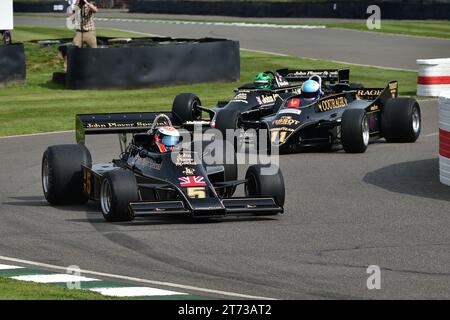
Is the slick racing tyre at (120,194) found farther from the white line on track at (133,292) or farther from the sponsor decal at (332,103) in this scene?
the sponsor decal at (332,103)

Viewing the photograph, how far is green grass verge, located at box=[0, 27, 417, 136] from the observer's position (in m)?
25.4

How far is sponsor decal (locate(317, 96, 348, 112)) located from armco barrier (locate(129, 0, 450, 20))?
105 ft

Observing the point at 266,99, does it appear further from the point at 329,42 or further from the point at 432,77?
the point at 329,42

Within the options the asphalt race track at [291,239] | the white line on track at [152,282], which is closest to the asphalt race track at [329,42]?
the asphalt race track at [291,239]

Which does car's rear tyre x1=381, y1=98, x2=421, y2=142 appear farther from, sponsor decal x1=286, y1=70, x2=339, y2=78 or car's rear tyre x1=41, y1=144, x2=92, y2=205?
car's rear tyre x1=41, y1=144, x2=92, y2=205

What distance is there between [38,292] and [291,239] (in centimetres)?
331

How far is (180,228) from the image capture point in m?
12.8

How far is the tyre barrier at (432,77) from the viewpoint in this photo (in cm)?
2738

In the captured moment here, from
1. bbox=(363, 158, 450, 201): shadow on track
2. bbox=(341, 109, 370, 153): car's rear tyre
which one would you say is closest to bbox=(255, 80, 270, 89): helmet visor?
bbox=(341, 109, 370, 153): car's rear tyre

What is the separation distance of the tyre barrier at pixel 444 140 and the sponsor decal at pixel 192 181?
13.7ft

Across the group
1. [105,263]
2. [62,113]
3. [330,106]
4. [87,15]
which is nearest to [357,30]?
[87,15]

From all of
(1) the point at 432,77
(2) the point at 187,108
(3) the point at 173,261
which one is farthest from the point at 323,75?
(3) the point at 173,261

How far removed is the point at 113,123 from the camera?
1548 centimetres
